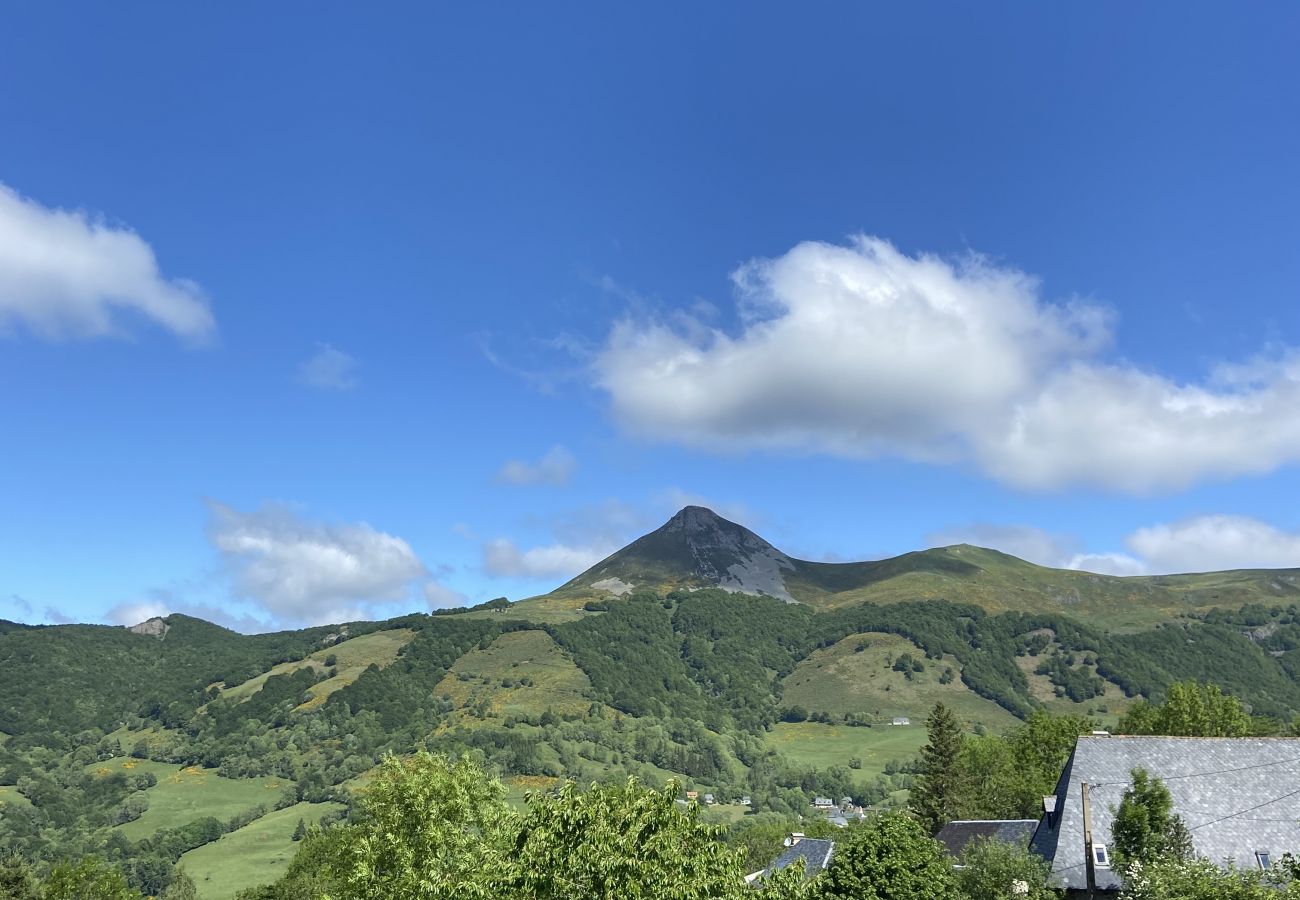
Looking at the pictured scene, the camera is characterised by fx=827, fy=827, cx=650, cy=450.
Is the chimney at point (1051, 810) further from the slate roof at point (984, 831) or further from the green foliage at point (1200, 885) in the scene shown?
the green foliage at point (1200, 885)

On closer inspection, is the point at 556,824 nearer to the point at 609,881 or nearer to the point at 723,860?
the point at 609,881

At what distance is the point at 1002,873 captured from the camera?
46844 millimetres

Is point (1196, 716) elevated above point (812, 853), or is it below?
above

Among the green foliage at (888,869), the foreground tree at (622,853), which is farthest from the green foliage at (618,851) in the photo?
the green foliage at (888,869)

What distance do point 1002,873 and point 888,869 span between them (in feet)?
23.9

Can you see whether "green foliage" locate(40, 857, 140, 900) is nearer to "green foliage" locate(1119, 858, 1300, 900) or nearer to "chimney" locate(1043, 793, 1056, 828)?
"chimney" locate(1043, 793, 1056, 828)

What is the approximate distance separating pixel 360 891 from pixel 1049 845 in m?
41.6

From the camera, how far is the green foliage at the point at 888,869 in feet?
147

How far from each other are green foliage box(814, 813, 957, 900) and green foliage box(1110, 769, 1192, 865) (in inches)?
393

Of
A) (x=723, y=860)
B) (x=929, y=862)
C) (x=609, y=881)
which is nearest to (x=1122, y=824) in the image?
(x=929, y=862)

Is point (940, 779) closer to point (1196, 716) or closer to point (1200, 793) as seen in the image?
point (1196, 716)

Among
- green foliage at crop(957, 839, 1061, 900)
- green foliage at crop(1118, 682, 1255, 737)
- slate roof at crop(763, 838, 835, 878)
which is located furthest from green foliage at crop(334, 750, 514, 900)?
green foliage at crop(1118, 682, 1255, 737)

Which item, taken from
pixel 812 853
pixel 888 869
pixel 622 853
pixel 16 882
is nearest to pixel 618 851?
pixel 622 853

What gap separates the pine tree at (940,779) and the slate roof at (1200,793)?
191ft
